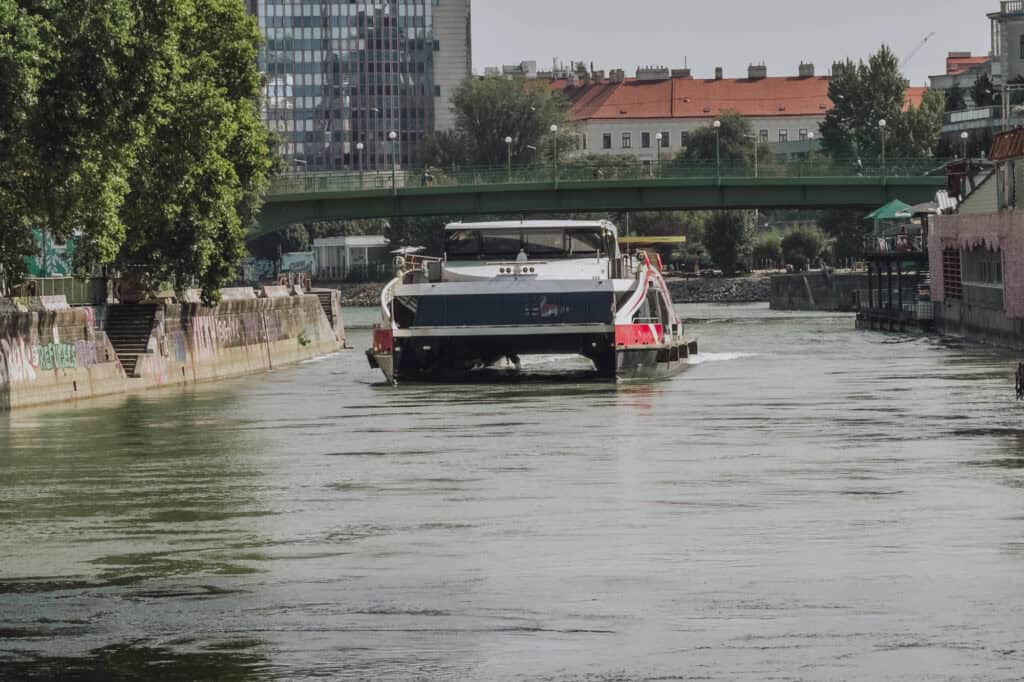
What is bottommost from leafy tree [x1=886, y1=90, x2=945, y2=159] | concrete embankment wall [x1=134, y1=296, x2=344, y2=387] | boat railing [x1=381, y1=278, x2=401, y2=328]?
concrete embankment wall [x1=134, y1=296, x2=344, y2=387]

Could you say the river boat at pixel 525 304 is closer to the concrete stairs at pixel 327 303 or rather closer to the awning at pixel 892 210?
the concrete stairs at pixel 327 303

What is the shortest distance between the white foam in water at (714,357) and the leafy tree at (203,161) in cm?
1504

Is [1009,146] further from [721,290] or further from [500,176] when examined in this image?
[721,290]

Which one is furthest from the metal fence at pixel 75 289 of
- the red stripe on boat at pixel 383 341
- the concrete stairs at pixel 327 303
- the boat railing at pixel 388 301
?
the concrete stairs at pixel 327 303

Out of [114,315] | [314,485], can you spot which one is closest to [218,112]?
[114,315]

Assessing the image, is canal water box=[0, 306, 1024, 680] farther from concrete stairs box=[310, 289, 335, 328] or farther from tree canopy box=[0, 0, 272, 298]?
concrete stairs box=[310, 289, 335, 328]

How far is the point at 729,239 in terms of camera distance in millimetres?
196250

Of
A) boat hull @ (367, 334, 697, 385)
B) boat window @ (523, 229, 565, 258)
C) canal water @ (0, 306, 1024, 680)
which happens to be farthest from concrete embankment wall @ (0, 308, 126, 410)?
boat window @ (523, 229, 565, 258)

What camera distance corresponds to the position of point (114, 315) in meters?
69.2

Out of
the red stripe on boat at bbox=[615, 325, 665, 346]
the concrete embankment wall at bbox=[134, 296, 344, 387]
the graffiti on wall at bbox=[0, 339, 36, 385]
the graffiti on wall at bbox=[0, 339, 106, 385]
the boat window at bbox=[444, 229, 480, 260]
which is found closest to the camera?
the graffiti on wall at bbox=[0, 339, 36, 385]

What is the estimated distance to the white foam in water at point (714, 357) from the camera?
75250mm

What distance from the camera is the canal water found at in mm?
20094

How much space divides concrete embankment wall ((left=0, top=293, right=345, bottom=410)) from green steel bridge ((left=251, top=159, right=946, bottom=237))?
2448cm

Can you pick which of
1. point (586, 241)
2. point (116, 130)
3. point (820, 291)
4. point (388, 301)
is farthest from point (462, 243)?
point (820, 291)
